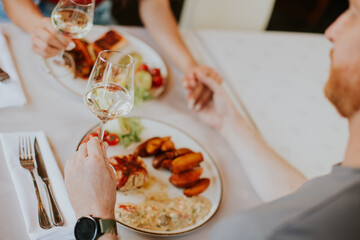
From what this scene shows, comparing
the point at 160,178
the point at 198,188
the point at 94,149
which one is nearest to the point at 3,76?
the point at 94,149

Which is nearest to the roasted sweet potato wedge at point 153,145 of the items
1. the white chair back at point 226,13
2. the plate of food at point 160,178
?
the plate of food at point 160,178

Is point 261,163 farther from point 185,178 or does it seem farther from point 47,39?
point 47,39

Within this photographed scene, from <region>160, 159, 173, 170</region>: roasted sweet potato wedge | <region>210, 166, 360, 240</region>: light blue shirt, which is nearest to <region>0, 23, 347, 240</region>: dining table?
<region>160, 159, 173, 170</region>: roasted sweet potato wedge

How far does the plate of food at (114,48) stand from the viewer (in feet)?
4.63

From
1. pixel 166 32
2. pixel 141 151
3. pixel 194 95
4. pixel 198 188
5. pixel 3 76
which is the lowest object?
pixel 198 188

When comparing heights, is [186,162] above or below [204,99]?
below

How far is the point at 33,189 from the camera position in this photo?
0.98 m

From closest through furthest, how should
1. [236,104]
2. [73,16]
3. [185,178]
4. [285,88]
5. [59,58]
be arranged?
[185,178], [73,16], [59,58], [236,104], [285,88]

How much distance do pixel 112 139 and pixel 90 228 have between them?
0.41 m

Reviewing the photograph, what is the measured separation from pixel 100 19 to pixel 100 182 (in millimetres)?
1590

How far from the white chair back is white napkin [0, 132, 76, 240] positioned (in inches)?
73.4

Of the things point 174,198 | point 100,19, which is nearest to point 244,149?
point 174,198

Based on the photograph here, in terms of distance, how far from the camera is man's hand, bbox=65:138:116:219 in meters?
0.93

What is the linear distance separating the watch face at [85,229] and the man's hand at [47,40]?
72 centimetres
